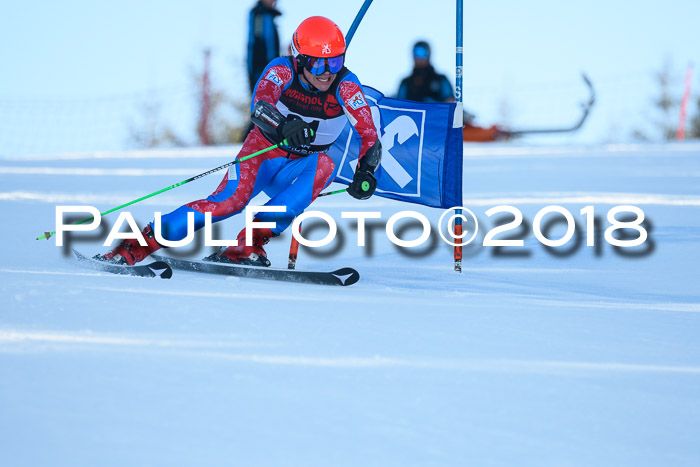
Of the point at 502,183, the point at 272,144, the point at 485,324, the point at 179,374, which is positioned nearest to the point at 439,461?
the point at 179,374

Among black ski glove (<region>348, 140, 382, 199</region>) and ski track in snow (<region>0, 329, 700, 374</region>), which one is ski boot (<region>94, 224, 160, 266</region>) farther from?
ski track in snow (<region>0, 329, 700, 374</region>)

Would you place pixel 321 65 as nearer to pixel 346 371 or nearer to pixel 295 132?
pixel 295 132

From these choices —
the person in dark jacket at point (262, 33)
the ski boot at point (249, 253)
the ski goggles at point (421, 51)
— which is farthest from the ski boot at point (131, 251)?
the ski goggles at point (421, 51)

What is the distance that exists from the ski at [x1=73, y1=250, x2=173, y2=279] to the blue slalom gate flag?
180 centimetres

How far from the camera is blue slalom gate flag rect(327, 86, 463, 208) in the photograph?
18.3 feet

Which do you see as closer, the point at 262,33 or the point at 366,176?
the point at 366,176

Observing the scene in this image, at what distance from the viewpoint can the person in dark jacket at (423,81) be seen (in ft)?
33.2

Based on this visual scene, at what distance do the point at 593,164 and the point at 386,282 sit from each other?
7.66 m

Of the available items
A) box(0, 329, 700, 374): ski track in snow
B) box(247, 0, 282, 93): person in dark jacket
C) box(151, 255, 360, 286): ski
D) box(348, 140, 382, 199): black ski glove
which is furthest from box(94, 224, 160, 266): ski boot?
box(247, 0, 282, 93): person in dark jacket

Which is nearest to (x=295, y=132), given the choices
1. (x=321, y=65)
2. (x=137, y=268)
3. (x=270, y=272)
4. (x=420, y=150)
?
(x=321, y=65)

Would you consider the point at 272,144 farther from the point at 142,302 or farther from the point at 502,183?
the point at 502,183

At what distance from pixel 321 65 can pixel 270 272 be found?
112 cm

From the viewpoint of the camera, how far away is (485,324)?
11.5 feet

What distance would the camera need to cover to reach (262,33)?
9648mm
